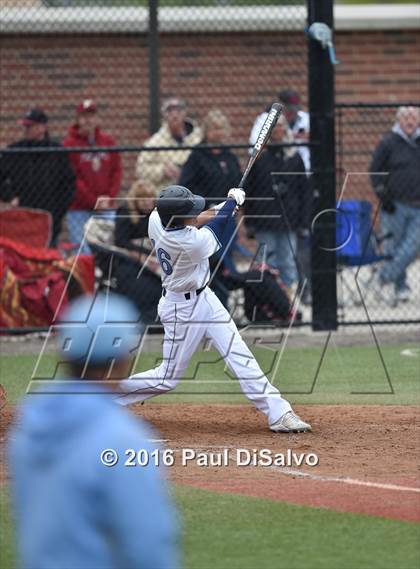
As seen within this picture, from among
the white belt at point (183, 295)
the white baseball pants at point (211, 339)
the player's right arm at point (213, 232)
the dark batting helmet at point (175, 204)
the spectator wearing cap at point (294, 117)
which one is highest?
the dark batting helmet at point (175, 204)

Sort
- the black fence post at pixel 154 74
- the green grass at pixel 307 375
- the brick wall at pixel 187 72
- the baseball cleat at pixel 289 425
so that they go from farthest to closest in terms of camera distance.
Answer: the brick wall at pixel 187 72, the black fence post at pixel 154 74, the green grass at pixel 307 375, the baseball cleat at pixel 289 425

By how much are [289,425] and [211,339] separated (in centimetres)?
77

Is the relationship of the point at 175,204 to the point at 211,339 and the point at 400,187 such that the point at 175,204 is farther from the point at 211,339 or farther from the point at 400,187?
the point at 400,187

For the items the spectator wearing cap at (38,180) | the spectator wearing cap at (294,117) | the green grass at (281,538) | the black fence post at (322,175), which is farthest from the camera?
the spectator wearing cap at (294,117)

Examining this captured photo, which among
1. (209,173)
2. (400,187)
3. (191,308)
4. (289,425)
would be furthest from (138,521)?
(400,187)

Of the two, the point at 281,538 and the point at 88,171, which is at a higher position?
the point at 281,538

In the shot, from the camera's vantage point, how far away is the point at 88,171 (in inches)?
522

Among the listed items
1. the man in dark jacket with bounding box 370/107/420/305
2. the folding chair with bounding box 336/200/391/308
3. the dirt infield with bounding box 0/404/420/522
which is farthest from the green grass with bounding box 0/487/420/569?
the man in dark jacket with bounding box 370/107/420/305

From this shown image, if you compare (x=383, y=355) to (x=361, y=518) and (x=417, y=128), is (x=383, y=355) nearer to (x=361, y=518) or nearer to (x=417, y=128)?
(x=417, y=128)

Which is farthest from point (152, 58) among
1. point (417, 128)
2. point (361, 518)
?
point (361, 518)

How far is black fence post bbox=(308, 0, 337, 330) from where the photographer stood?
12.0 m

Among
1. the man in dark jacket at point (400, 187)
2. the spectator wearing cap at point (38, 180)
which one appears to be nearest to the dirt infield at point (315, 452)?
the spectator wearing cap at point (38, 180)

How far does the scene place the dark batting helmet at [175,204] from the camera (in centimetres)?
779

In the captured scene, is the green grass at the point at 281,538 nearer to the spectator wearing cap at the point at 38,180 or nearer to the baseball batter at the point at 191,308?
the baseball batter at the point at 191,308
